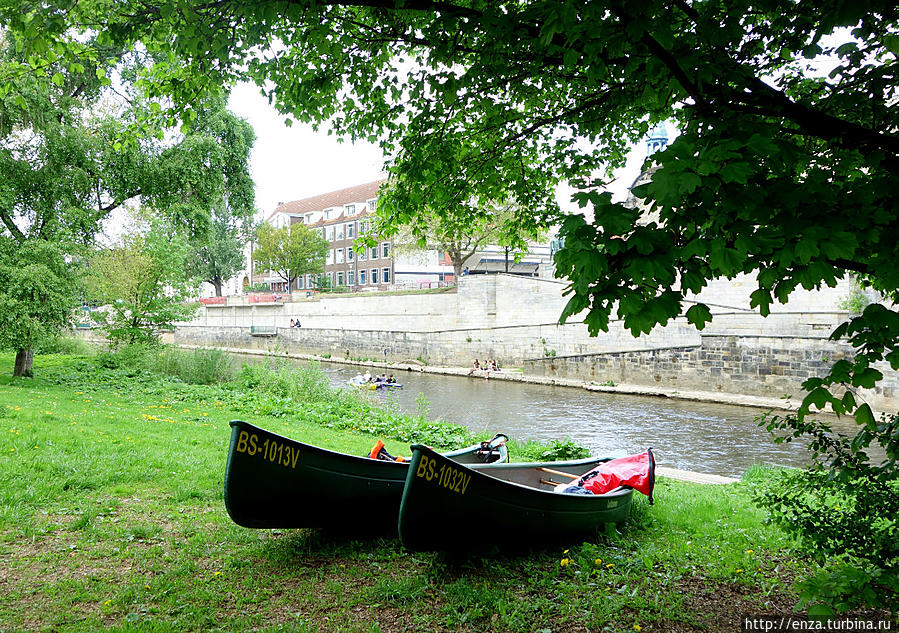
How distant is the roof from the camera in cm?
6675

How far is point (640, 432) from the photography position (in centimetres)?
1589

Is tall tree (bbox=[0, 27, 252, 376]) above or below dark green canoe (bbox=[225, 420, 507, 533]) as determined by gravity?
above

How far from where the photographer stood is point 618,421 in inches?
692

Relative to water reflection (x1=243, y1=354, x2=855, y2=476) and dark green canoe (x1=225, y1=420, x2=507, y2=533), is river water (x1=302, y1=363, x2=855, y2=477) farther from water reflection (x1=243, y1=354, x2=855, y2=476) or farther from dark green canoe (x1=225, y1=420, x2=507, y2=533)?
dark green canoe (x1=225, y1=420, x2=507, y2=533)

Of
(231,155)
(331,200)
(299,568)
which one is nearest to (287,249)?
(331,200)

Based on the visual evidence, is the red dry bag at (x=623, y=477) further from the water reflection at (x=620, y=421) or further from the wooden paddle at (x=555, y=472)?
the water reflection at (x=620, y=421)

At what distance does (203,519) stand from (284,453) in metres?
1.63

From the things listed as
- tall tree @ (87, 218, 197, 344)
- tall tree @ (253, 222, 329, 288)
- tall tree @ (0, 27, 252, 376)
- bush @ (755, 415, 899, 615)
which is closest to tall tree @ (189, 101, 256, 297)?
tall tree @ (0, 27, 252, 376)

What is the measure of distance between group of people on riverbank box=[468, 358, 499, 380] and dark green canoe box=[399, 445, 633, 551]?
2344 centimetres

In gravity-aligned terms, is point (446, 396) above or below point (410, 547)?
below

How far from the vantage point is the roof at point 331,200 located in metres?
66.8

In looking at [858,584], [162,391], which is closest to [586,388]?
[162,391]

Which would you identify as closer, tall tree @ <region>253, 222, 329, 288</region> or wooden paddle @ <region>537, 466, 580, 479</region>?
wooden paddle @ <region>537, 466, 580, 479</region>

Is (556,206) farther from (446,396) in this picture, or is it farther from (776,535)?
(446,396)
